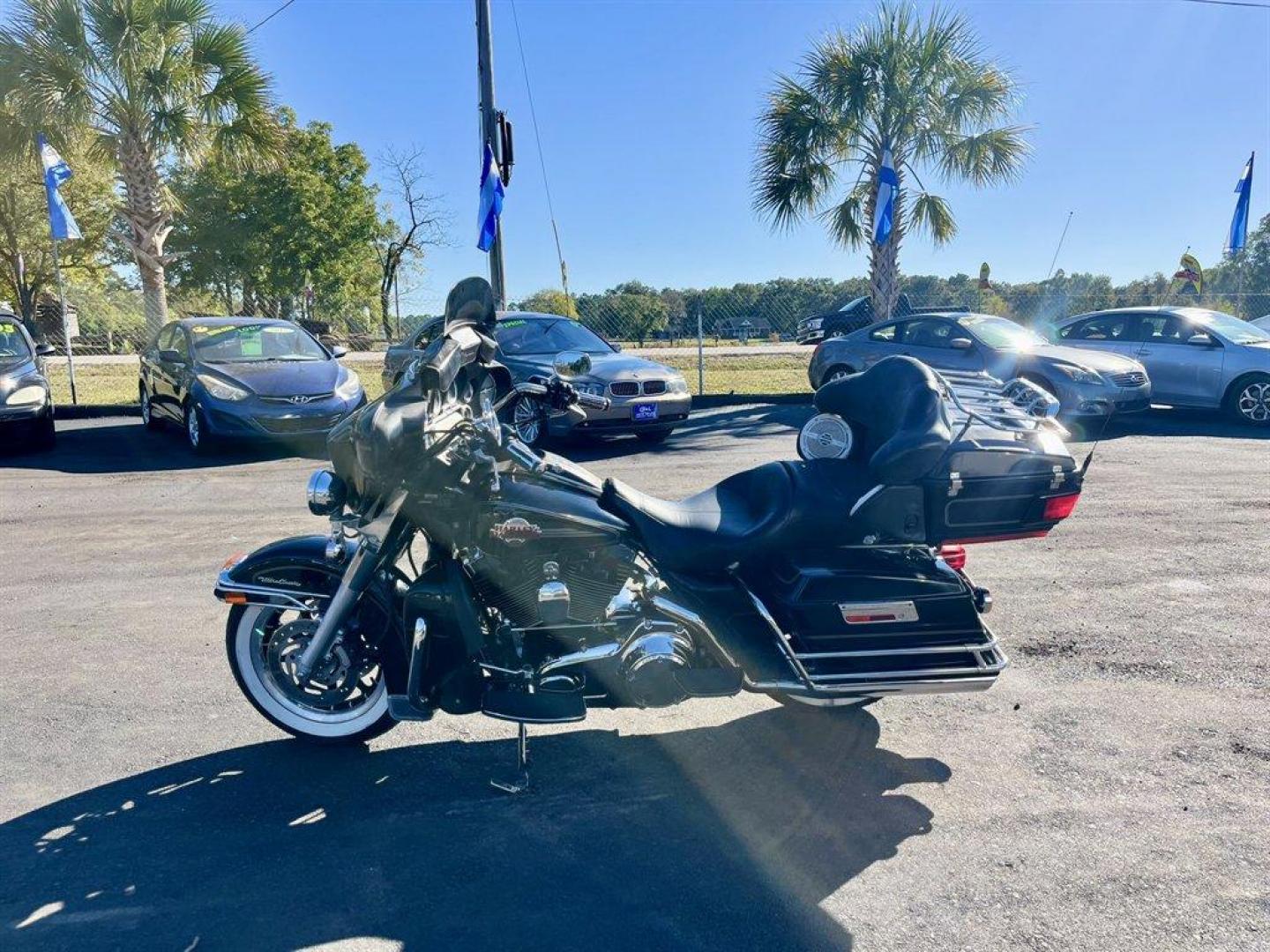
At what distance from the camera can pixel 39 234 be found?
34000 mm

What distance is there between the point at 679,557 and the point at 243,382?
8.42 meters

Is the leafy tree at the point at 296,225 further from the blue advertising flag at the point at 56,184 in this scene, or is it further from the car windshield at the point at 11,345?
the car windshield at the point at 11,345

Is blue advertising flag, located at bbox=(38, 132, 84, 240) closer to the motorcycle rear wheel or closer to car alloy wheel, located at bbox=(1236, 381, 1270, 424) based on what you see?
the motorcycle rear wheel

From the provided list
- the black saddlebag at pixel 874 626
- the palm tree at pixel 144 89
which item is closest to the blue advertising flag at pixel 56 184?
the palm tree at pixel 144 89

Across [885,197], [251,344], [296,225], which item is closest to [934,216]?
[885,197]

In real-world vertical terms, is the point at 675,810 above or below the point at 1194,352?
below

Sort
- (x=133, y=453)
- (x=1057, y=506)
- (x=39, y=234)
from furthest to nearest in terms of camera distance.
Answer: (x=39, y=234) < (x=133, y=453) < (x=1057, y=506)

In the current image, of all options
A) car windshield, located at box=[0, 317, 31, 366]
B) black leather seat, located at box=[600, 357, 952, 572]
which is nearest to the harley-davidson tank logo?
black leather seat, located at box=[600, 357, 952, 572]

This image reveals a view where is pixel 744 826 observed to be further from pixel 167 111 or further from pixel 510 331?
pixel 167 111

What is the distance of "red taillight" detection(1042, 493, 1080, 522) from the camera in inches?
126

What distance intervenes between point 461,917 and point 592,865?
17.3 inches

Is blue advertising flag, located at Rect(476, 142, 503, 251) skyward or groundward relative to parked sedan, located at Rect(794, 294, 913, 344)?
skyward

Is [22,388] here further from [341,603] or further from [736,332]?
[736,332]

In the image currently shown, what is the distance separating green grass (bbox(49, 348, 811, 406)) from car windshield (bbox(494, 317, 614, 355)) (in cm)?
296
